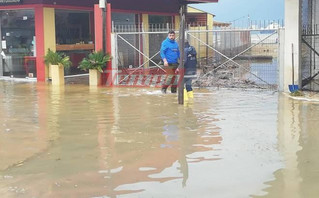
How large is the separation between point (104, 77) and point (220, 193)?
39.7 feet

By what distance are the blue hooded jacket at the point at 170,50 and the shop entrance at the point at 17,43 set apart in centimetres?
798

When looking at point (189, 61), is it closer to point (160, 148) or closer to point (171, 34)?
point (171, 34)

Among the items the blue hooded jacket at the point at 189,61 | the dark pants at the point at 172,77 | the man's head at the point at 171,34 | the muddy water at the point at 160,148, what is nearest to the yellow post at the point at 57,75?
the muddy water at the point at 160,148

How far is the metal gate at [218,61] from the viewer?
15.2 meters

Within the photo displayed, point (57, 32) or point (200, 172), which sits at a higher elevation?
point (57, 32)

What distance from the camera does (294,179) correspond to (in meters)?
5.58

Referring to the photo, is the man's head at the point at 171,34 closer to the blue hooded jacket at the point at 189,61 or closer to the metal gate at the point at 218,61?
the blue hooded jacket at the point at 189,61

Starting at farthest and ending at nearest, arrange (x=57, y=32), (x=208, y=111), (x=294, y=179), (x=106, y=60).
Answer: (x=57, y=32)
(x=106, y=60)
(x=208, y=111)
(x=294, y=179)

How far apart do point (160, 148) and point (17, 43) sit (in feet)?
45.1

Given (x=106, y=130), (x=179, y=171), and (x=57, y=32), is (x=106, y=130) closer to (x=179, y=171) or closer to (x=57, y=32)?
(x=179, y=171)

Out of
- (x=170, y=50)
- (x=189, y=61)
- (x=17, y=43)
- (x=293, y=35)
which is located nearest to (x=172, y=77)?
(x=170, y=50)

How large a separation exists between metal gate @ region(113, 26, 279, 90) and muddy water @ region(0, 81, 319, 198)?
339 centimetres

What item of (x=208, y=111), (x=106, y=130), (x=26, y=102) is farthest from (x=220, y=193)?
(x=26, y=102)

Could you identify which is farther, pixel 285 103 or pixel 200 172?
pixel 285 103
